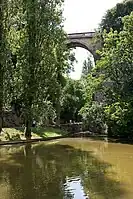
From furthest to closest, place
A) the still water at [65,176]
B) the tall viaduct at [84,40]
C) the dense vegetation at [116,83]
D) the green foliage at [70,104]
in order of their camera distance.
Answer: the green foliage at [70,104] → the tall viaduct at [84,40] → the dense vegetation at [116,83] → the still water at [65,176]

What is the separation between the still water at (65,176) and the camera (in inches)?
412

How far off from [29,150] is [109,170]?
8.32 meters

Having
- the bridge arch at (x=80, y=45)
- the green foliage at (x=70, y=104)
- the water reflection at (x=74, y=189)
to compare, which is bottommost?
the water reflection at (x=74, y=189)

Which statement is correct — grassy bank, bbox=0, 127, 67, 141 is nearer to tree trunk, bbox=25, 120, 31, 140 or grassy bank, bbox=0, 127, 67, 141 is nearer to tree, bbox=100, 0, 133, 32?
tree trunk, bbox=25, 120, 31, 140

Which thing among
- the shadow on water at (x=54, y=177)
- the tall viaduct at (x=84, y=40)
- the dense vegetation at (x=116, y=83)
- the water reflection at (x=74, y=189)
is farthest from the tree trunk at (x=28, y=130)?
the tall viaduct at (x=84, y=40)

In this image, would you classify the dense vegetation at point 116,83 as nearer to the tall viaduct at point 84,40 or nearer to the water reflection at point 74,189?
the tall viaduct at point 84,40

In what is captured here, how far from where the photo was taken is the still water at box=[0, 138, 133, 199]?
1046 centimetres

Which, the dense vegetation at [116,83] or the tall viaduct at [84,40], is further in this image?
the tall viaduct at [84,40]

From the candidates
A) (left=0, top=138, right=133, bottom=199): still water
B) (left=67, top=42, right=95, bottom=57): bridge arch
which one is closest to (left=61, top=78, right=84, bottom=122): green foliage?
(left=67, top=42, right=95, bottom=57): bridge arch

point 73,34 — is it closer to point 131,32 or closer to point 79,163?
point 131,32

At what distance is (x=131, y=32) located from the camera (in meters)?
29.8

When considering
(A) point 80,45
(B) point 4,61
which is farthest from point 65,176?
(A) point 80,45

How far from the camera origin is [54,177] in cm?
Result: 1304

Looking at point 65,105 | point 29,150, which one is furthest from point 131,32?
point 65,105
